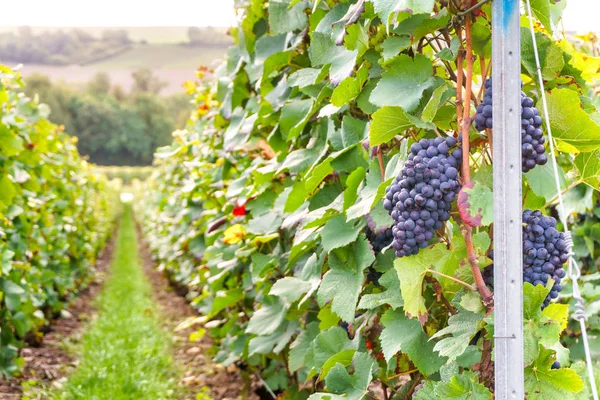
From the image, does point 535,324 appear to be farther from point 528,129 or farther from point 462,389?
point 528,129

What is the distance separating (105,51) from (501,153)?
85844 mm

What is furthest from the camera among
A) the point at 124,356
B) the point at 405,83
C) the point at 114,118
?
the point at 114,118

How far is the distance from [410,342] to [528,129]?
62 cm

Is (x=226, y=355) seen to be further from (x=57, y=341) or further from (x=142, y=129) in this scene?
(x=142, y=129)

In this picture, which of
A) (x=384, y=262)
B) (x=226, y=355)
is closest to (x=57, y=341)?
(x=226, y=355)

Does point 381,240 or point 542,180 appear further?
point 381,240

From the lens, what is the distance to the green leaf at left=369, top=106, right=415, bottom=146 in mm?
1463

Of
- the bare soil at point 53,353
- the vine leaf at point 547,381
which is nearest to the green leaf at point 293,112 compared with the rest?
the vine leaf at point 547,381

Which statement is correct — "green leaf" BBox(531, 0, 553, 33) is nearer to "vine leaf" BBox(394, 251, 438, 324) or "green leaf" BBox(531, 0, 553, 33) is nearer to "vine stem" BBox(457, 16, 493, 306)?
"vine stem" BBox(457, 16, 493, 306)

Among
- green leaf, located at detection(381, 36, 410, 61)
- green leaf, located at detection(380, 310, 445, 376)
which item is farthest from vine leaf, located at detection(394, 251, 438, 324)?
green leaf, located at detection(381, 36, 410, 61)

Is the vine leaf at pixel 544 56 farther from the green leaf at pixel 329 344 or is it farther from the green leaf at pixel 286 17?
the green leaf at pixel 286 17

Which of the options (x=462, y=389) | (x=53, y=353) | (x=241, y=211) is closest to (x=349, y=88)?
(x=462, y=389)

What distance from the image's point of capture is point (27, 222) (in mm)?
5199

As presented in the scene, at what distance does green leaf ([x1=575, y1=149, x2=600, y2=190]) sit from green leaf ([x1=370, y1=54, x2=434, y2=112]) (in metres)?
0.39
